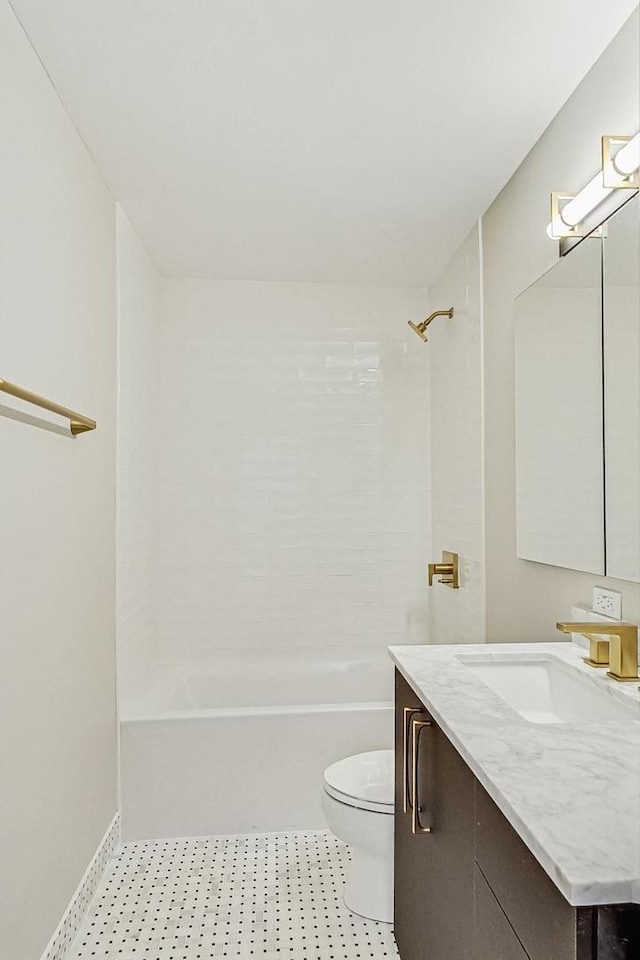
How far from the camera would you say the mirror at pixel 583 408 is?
5.86 feet

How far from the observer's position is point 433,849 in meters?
1.60

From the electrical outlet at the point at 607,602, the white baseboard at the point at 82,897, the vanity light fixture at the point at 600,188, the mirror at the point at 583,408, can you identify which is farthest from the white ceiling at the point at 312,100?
the white baseboard at the point at 82,897

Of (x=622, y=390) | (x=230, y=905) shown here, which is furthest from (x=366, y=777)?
(x=622, y=390)

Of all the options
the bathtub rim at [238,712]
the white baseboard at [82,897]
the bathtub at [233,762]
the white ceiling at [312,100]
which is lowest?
the white baseboard at [82,897]

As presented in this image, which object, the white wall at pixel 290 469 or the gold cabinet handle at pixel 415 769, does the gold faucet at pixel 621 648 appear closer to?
the gold cabinet handle at pixel 415 769

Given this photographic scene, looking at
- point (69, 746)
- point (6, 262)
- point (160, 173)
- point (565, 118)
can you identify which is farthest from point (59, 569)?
point (565, 118)

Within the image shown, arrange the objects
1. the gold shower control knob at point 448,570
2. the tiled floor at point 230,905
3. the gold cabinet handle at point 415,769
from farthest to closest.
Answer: the gold shower control knob at point 448,570, the tiled floor at point 230,905, the gold cabinet handle at point 415,769

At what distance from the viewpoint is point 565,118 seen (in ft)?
7.05

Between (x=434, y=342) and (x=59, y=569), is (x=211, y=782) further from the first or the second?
(x=434, y=342)

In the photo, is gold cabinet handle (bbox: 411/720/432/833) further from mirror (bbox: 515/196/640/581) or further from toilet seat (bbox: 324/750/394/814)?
mirror (bbox: 515/196/640/581)

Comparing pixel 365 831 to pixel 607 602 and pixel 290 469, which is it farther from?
pixel 290 469

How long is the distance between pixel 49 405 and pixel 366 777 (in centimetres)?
155

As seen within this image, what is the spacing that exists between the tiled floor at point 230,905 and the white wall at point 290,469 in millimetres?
1166

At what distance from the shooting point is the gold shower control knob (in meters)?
3.36
